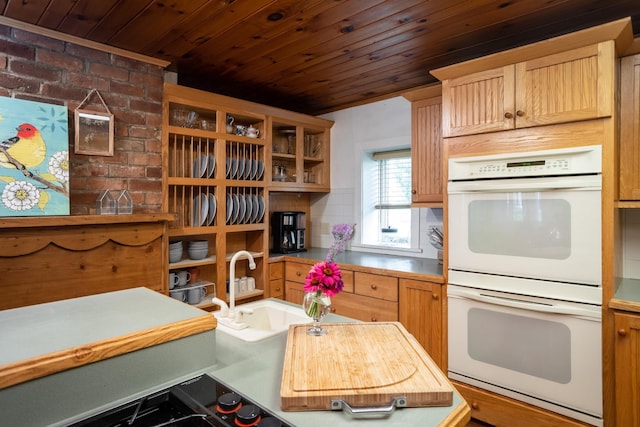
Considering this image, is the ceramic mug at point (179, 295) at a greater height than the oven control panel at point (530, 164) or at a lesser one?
lesser

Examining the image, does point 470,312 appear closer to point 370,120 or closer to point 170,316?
point 170,316

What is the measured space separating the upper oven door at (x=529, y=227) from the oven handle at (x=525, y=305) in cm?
14

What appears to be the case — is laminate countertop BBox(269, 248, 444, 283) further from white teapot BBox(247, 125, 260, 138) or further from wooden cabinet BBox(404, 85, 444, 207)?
white teapot BBox(247, 125, 260, 138)

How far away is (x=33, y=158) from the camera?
6.54 ft

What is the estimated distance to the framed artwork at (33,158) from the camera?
1.92 meters

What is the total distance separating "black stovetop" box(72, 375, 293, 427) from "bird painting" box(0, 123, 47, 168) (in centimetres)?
174

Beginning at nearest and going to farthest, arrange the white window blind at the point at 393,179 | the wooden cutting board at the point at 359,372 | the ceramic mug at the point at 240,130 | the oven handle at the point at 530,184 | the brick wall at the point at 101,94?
the wooden cutting board at the point at 359,372
the oven handle at the point at 530,184
the brick wall at the point at 101,94
the ceramic mug at the point at 240,130
the white window blind at the point at 393,179

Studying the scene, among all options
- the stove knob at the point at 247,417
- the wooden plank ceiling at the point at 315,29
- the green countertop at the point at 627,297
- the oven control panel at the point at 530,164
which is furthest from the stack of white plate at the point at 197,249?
the green countertop at the point at 627,297

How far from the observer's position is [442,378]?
3.12 feet

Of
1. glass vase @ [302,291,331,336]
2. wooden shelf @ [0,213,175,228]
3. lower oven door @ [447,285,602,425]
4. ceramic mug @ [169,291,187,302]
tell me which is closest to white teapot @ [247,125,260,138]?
wooden shelf @ [0,213,175,228]

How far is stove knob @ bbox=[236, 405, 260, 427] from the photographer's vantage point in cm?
80

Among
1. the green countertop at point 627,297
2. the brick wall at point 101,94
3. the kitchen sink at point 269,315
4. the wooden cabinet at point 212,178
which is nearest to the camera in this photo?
the kitchen sink at point 269,315

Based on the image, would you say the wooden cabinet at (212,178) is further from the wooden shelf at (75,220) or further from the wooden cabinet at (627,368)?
the wooden cabinet at (627,368)

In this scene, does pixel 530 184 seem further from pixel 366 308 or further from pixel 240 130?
pixel 240 130
